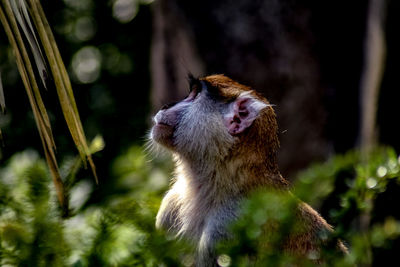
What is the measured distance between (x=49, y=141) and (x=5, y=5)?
1.36 feet

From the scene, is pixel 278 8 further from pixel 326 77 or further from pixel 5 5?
pixel 5 5

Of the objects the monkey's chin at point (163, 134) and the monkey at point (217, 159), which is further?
the monkey's chin at point (163, 134)

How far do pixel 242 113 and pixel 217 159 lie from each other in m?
0.26

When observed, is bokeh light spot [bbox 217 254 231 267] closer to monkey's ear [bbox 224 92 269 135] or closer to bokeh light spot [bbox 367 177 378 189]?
bokeh light spot [bbox 367 177 378 189]

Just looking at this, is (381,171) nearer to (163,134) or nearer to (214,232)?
(214,232)

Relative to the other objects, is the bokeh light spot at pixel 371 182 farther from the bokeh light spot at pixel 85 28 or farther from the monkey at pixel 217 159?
the bokeh light spot at pixel 85 28

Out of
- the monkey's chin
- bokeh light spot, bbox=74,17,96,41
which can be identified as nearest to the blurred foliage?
the monkey's chin

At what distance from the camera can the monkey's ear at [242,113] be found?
361cm

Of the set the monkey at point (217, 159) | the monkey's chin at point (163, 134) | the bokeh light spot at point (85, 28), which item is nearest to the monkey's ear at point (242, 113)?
the monkey at point (217, 159)

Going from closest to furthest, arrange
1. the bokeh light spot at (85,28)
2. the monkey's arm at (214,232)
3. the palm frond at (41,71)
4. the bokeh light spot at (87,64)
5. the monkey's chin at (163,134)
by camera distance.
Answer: the palm frond at (41,71), the monkey's arm at (214,232), the monkey's chin at (163,134), the bokeh light spot at (87,64), the bokeh light spot at (85,28)

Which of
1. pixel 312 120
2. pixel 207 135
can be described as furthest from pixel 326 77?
pixel 207 135

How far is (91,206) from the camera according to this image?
2.41 metres

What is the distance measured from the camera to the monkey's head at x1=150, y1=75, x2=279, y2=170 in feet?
11.8

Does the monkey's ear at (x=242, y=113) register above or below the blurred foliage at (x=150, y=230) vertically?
below
